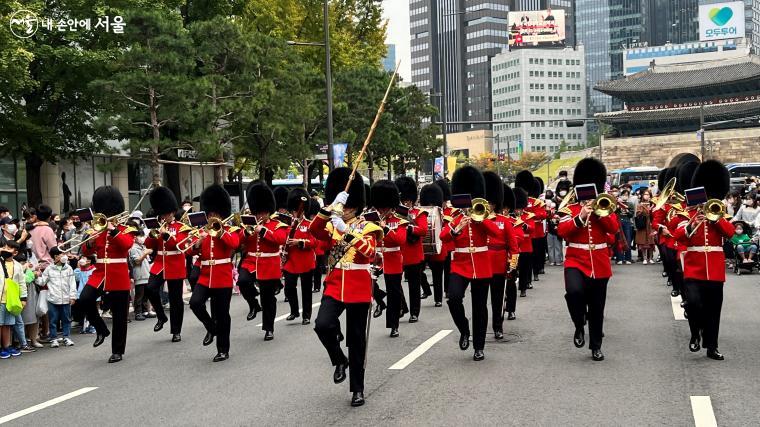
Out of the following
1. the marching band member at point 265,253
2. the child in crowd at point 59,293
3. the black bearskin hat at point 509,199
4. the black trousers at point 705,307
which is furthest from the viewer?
the black bearskin hat at point 509,199

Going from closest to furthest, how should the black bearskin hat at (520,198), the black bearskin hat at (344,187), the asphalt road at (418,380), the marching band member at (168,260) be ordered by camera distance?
the asphalt road at (418,380) < the black bearskin hat at (344,187) < the marching band member at (168,260) < the black bearskin hat at (520,198)

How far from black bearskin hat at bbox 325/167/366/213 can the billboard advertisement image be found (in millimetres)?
133193

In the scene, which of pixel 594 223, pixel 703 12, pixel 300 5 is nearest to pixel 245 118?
pixel 300 5

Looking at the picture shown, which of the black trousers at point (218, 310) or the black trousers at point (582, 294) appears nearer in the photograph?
the black trousers at point (582, 294)

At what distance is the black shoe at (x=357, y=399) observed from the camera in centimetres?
818

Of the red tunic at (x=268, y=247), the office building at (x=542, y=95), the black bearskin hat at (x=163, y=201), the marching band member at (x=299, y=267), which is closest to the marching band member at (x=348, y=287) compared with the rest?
the red tunic at (x=268, y=247)

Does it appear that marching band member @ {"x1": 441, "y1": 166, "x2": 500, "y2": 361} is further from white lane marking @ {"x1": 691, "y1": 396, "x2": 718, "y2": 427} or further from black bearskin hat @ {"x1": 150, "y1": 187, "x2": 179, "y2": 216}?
black bearskin hat @ {"x1": 150, "y1": 187, "x2": 179, "y2": 216}

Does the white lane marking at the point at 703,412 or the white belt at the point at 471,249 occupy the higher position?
the white belt at the point at 471,249

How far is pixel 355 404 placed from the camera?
818cm

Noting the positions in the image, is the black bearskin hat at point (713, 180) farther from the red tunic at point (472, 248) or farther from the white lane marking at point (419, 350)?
the white lane marking at point (419, 350)

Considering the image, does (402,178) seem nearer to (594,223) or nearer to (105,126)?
(594,223)

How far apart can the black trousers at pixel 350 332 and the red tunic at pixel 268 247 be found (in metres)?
4.36

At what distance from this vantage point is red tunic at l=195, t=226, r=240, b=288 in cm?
1130

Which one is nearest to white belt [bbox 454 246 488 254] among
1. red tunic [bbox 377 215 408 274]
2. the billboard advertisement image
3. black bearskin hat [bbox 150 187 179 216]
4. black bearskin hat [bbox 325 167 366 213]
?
red tunic [bbox 377 215 408 274]
